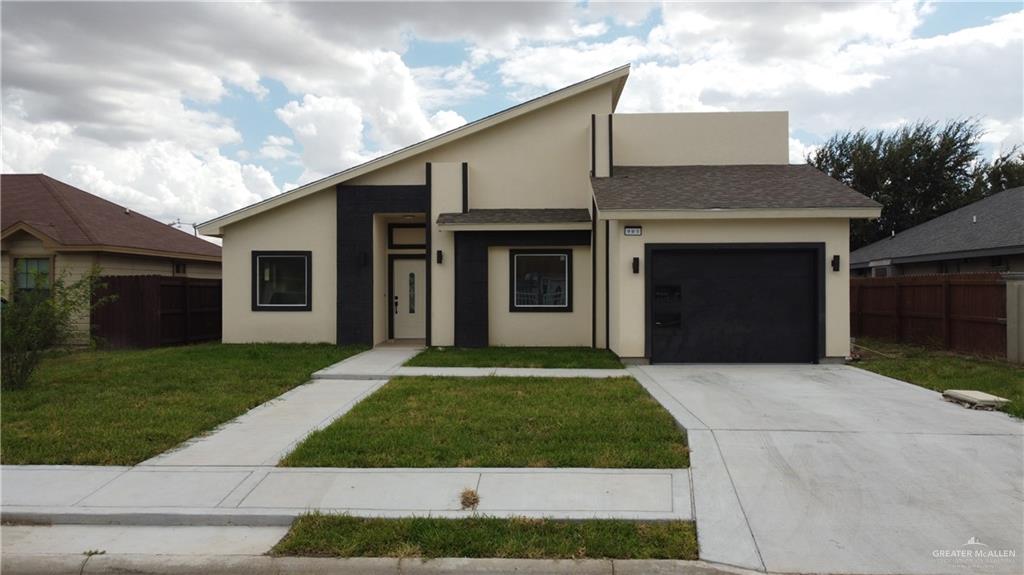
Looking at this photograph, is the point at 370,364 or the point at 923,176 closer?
the point at 370,364

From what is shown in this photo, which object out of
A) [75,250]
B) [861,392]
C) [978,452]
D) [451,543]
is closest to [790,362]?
[861,392]

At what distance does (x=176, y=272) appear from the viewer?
19875 mm

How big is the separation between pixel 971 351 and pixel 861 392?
5.64 metres

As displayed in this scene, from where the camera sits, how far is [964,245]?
61.9ft

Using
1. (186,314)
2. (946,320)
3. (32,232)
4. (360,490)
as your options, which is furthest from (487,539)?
(32,232)

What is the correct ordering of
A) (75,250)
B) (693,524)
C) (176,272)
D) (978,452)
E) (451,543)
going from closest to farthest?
(451,543) < (693,524) < (978,452) < (75,250) < (176,272)

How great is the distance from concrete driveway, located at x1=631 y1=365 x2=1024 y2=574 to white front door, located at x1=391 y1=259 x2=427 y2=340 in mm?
9216

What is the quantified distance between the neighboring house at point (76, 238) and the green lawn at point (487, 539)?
41.7 ft

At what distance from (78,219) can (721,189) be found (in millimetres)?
16328

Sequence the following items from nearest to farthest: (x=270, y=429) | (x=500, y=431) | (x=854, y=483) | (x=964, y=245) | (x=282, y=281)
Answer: (x=854, y=483)
(x=500, y=431)
(x=270, y=429)
(x=282, y=281)
(x=964, y=245)

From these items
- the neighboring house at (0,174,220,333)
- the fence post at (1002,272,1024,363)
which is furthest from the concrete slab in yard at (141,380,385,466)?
the fence post at (1002,272,1024,363)

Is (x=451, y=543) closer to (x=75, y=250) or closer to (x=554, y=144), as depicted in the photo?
(x=554, y=144)

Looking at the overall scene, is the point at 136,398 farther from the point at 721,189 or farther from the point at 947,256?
the point at 947,256

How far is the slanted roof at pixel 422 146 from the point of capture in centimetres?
1493
